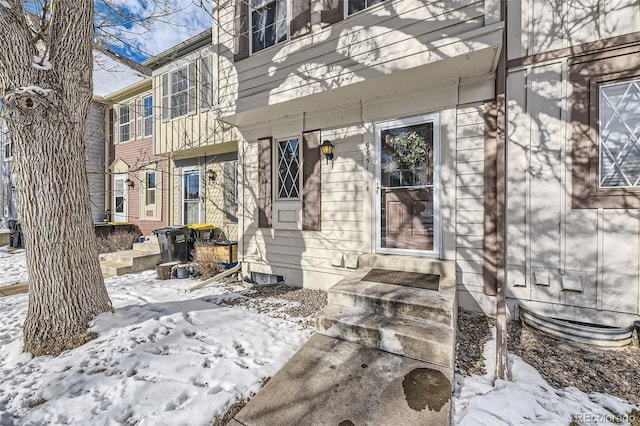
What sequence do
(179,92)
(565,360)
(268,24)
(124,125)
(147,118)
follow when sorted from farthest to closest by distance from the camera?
(124,125), (147,118), (179,92), (268,24), (565,360)

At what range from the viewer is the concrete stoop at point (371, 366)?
1902mm

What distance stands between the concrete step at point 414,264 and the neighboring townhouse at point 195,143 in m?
4.37

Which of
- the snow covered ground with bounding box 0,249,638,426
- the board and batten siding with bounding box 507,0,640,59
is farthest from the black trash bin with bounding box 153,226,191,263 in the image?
the board and batten siding with bounding box 507,0,640,59

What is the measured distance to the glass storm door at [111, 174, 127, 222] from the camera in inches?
414

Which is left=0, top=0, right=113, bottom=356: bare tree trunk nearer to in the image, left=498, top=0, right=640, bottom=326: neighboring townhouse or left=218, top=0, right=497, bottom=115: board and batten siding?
left=218, top=0, right=497, bottom=115: board and batten siding

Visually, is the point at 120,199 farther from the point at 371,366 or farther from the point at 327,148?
the point at 371,366

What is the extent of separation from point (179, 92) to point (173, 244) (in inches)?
175

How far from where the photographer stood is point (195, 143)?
759 centimetres

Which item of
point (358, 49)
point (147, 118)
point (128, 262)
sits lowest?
point (128, 262)

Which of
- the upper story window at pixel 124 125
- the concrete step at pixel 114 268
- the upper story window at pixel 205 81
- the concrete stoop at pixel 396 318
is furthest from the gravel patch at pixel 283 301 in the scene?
the upper story window at pixel 124 125

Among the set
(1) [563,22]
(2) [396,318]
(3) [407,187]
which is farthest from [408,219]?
(1) [563,22]

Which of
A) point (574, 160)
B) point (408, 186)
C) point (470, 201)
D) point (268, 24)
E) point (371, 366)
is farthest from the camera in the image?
point (268, 24)

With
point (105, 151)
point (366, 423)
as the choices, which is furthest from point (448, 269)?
point (105, 151)

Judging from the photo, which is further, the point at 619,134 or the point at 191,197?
the point at 191,197
